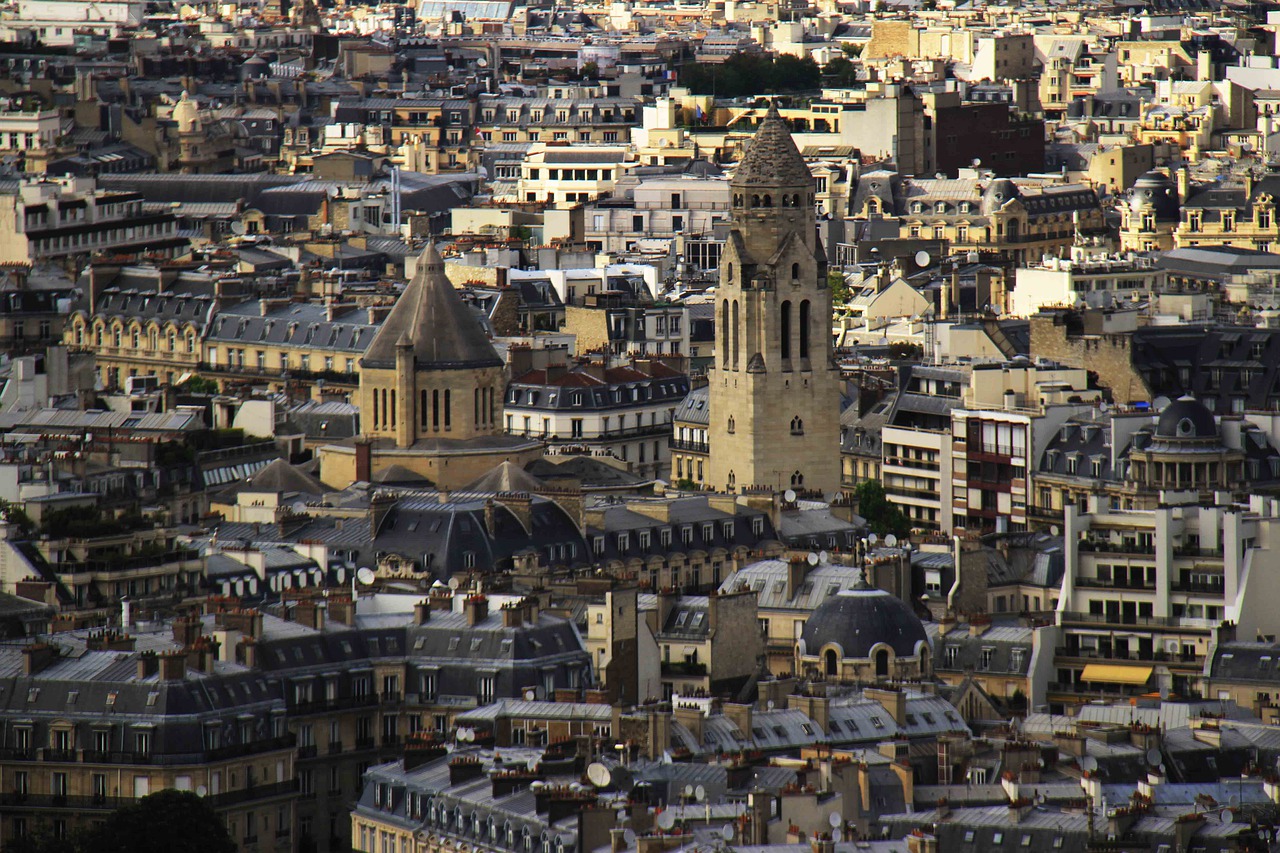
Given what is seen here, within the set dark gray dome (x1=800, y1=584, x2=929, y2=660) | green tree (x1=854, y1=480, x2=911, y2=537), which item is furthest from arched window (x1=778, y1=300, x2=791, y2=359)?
dark gray dome (x1=800, y1=584, x2=929, y2=660)

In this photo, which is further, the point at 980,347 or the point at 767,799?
the point at 980,347

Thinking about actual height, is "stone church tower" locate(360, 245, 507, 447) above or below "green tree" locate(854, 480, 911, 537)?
above

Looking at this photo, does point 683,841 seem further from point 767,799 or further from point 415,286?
point 415,286

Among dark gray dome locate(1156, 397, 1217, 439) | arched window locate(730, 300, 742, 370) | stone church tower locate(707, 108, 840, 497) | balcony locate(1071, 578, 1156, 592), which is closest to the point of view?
balcony locate(1071, 578, 1156, 592)

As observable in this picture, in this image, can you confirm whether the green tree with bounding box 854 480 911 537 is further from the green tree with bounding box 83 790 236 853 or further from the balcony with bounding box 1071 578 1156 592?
the green tree with bounding box 83 790 236 853

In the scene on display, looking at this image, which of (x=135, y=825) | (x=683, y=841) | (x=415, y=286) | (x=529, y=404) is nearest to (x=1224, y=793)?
(x=683, y=841)

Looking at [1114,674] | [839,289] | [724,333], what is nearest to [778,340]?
[724,333]
